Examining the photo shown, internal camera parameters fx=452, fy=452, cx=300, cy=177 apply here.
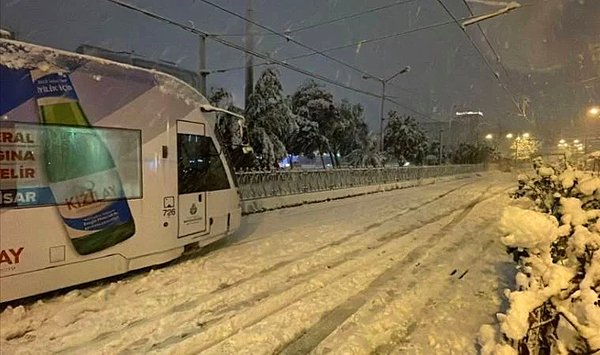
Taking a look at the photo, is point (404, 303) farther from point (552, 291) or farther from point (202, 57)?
point (202, 57)

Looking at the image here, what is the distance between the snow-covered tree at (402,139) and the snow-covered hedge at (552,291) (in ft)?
128

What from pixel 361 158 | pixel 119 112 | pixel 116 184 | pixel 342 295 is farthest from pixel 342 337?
pixel 361 158

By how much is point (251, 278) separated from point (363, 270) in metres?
1.87

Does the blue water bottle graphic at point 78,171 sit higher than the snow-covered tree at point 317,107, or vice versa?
the snow-covered tree at point 317,107

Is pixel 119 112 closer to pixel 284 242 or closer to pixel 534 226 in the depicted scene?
pixel 284 242

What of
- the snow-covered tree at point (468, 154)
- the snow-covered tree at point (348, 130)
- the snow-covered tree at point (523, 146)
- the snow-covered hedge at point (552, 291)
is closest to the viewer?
the snow-covered hedge at point (552, 291)

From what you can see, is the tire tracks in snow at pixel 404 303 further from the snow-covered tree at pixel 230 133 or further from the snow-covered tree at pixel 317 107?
the snow-covered tree at pixel 317 107

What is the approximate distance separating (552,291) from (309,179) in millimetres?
16570

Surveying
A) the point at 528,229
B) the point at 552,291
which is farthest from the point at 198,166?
the point at 552,291

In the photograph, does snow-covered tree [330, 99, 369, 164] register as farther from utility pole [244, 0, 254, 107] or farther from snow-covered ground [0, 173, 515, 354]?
snow-covered ground [0, 173, 515, 354]

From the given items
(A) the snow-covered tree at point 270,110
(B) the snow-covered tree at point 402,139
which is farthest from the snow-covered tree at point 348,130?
(A) the snow-covered tree at point 270,110

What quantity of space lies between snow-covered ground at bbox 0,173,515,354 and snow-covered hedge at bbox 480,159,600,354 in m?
1.29

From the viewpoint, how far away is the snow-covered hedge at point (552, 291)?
3.09 metres

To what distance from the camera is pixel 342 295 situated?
244 inches
